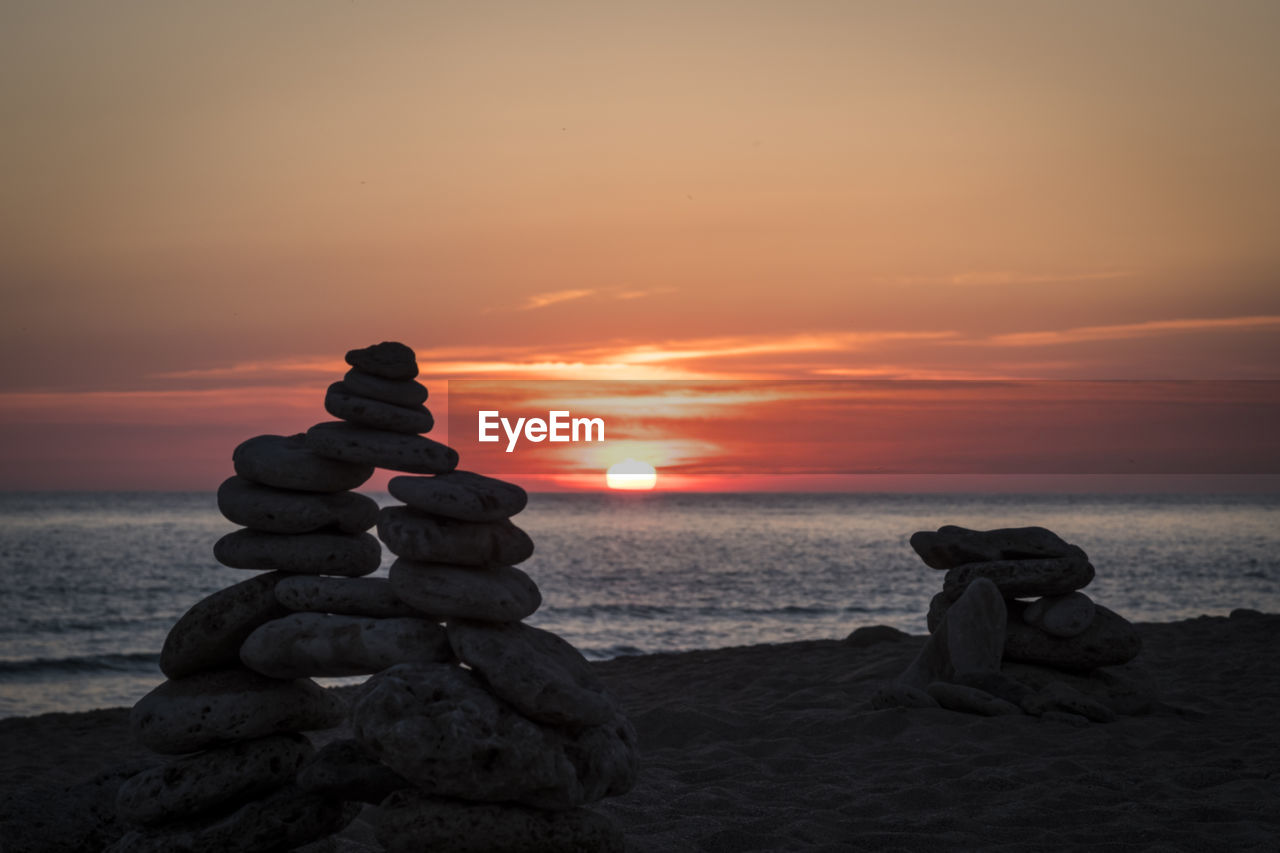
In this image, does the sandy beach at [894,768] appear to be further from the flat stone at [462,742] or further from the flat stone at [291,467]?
the flat stone at [291,467]

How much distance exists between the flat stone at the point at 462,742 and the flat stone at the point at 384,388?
1504 mm

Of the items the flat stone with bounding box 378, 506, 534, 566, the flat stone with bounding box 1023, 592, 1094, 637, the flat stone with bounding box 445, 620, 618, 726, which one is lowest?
the flat stone with bounding box 1023, 592, 1094, 637

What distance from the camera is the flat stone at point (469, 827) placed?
5.08 meters

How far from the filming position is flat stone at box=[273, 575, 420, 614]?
5.61m

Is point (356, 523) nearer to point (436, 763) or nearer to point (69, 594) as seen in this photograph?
point (436, 763)

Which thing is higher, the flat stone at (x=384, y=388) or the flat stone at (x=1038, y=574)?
the flat stone at (x=384, y=388)

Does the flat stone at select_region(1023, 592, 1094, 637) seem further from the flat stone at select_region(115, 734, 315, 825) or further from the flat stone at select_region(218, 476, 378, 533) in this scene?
the flat stone at select_region(115, 734, 315, 825)

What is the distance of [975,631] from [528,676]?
19.0ft

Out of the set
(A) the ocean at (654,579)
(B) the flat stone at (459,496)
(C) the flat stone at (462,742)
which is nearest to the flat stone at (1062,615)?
(C) the flat stone at (462,742)

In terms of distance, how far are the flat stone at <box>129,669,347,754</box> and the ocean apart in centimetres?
1196

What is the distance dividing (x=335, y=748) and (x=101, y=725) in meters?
7.86

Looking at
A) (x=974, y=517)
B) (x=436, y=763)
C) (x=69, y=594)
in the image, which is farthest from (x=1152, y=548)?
(x=436, y=763)

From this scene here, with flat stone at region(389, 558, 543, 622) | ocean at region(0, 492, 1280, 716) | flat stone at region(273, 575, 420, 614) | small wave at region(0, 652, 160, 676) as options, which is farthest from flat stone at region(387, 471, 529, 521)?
small wave at region(0, 652, 160, 676)

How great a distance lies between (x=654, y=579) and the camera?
120ft
